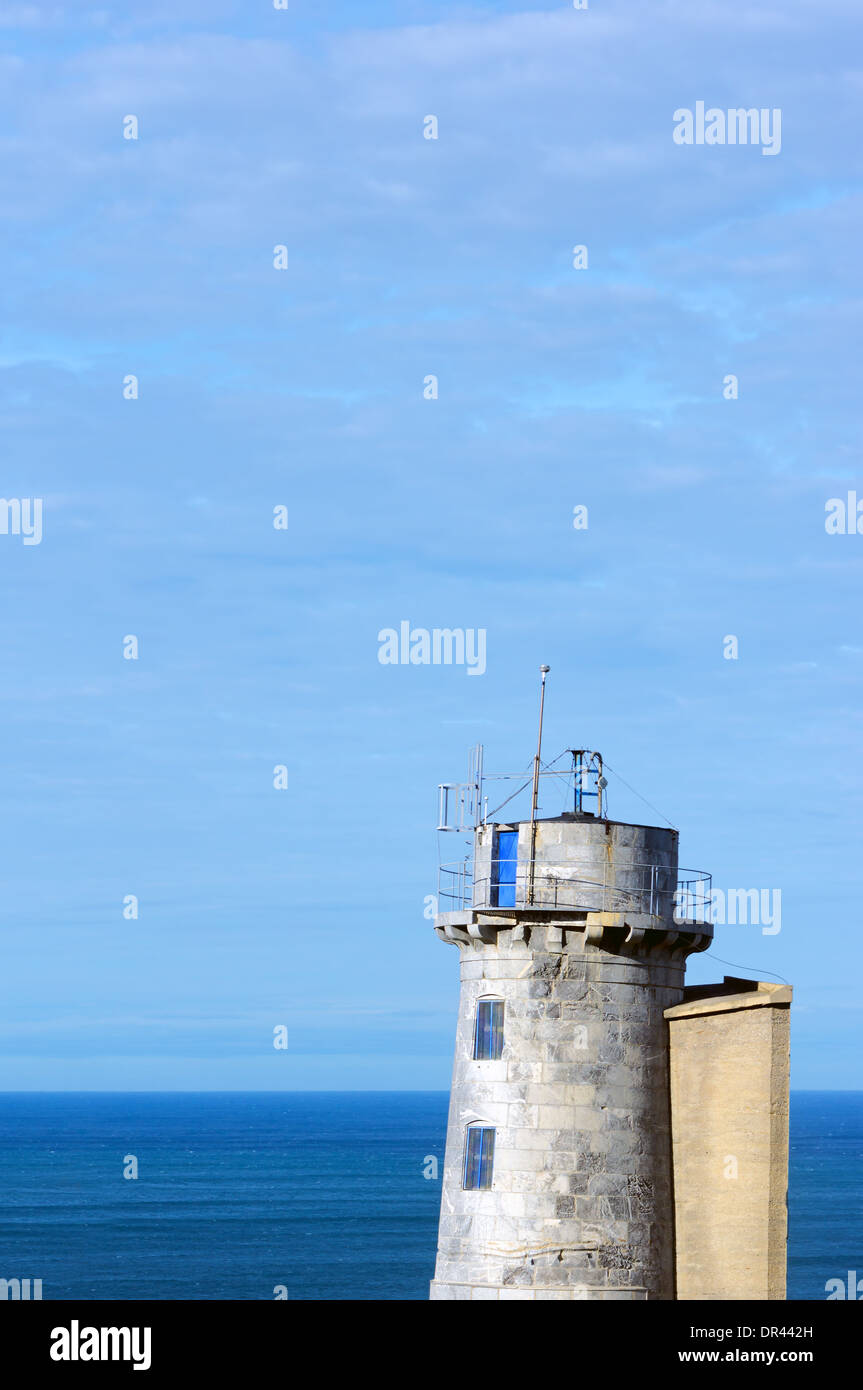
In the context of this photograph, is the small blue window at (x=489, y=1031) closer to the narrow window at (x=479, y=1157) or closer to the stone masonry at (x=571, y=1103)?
the stone masonry at (x=571, y=1103)

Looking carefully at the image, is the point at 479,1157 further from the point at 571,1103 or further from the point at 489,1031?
the point at 489,1031

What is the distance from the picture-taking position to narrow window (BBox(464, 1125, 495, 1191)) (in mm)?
34812

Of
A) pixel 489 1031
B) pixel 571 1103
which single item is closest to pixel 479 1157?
pixel 571 1103

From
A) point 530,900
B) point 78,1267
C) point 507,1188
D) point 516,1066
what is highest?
point 530,900

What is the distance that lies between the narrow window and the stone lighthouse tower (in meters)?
0.03

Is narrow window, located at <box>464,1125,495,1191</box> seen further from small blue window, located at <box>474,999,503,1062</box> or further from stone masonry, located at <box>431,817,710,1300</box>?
small blue window, located at <box>474,999,503,1062</box>

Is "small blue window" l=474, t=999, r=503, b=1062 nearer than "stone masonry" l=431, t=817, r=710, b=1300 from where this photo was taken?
No
